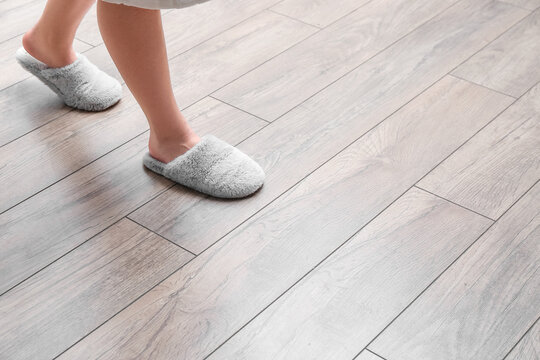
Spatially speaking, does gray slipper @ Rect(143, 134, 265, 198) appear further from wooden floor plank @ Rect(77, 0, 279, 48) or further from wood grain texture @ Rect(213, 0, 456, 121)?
Result: wooden floor plank @ Rect(77, 0, 279, 48)

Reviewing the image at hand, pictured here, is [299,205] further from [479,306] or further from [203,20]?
[203,20]

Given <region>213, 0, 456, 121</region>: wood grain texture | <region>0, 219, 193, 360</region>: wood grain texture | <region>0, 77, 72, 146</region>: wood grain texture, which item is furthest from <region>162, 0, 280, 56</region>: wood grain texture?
<region>0, 219, 193, 360</region>: wood grain texture

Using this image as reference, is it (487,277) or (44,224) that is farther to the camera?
(44,224)

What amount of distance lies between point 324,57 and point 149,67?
0.56 meters

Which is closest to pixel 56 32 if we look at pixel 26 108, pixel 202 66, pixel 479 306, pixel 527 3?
pixel 26 108

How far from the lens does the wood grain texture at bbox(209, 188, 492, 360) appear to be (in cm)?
105

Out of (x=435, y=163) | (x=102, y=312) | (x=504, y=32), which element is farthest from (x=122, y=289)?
(x=504, y=32)

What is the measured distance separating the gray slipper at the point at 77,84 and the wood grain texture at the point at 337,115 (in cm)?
33

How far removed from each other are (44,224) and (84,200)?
87mm

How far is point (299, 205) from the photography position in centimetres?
130

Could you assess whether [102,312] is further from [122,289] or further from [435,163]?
[435,163]

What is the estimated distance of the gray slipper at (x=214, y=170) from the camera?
1.33 meters

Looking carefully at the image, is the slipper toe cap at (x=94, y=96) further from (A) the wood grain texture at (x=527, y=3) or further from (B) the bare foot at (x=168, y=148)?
(A) the wood grain texture at (x=527, y=3)

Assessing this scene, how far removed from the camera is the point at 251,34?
182cm
